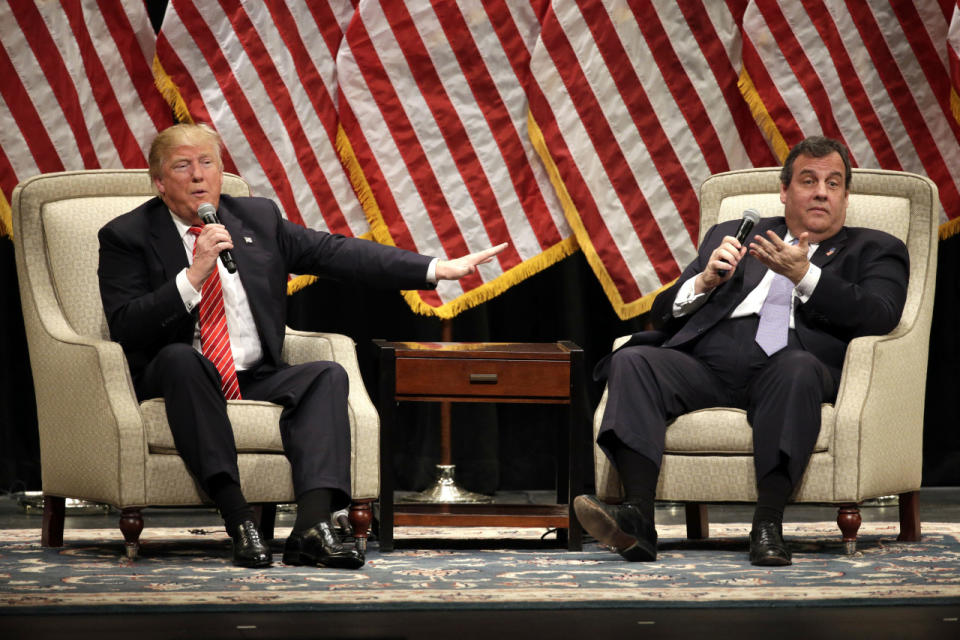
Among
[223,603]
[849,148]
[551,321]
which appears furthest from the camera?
[551,321]

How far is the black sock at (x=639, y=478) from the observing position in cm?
354

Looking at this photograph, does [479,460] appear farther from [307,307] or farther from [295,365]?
[295,365]

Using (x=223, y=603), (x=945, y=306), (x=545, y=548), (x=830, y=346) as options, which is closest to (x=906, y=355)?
(x=830, y=346)

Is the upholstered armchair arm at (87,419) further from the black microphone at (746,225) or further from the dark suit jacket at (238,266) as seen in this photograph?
the black microphone at (746,225)

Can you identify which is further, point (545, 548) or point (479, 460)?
point (479, 460)

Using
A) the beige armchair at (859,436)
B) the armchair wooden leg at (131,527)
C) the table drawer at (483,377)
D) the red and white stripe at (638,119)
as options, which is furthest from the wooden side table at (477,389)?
the red and white stripe at (638,119)

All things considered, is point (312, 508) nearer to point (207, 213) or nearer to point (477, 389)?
point (477, 389)

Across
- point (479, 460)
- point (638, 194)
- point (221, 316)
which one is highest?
point (638, 194)

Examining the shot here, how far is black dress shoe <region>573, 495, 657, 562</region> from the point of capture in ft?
11.3

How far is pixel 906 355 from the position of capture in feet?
12.5

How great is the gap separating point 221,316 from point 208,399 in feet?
1.17

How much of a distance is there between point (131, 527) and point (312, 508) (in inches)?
18.3

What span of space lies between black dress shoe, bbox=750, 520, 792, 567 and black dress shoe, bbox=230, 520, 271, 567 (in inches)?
48.0

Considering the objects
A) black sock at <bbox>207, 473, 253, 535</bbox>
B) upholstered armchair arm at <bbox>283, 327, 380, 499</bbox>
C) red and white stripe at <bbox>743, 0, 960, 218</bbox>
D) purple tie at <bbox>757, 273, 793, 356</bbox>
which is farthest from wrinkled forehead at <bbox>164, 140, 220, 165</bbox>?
red and white stripe at <bbox>743, 0, 960, 218</bbox>
